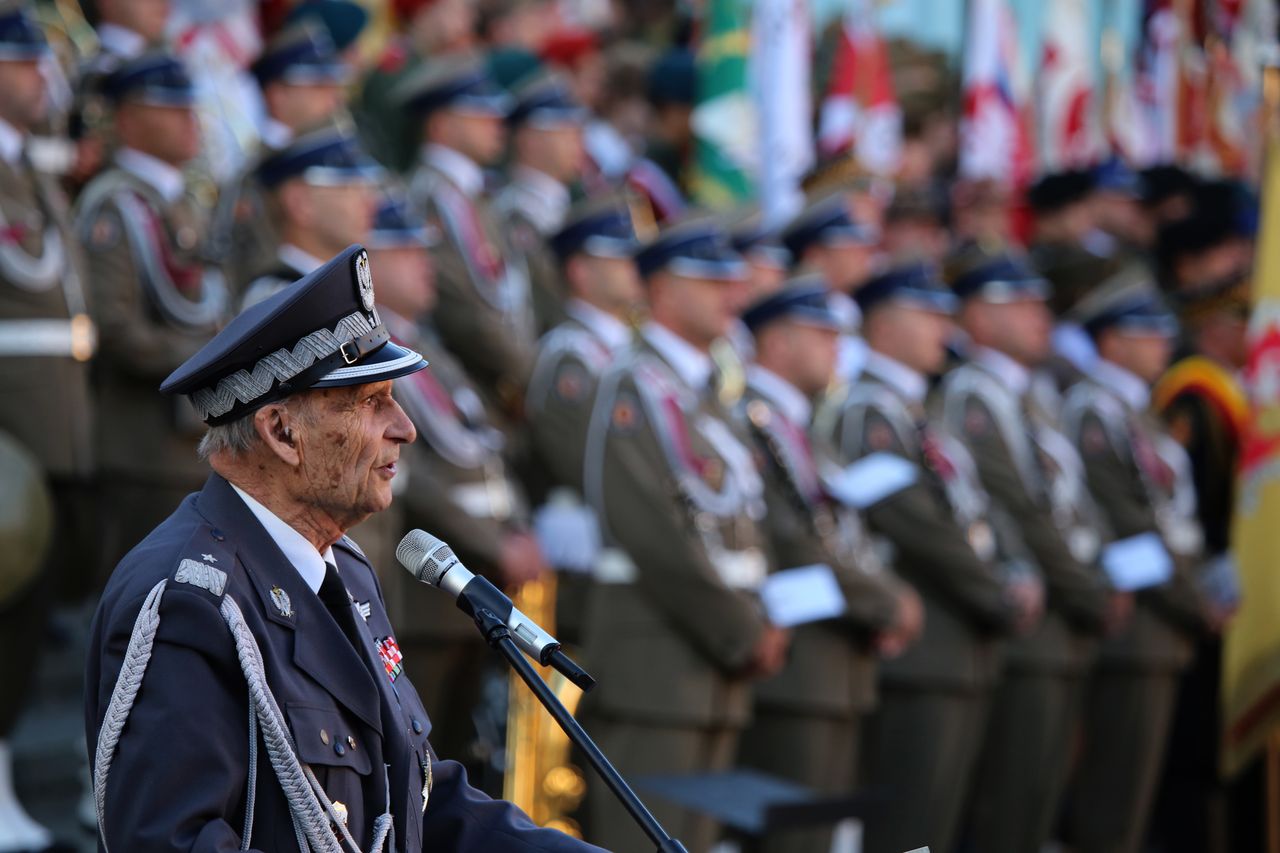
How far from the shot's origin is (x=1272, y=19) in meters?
13.0

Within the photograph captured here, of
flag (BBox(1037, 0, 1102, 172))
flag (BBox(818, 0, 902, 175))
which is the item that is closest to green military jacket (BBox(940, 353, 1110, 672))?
flag (BBox(818, 0, 902, 175))

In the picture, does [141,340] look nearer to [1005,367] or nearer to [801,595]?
[801,595]

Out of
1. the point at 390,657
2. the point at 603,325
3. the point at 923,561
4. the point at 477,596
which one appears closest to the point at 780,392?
the point at 603,325

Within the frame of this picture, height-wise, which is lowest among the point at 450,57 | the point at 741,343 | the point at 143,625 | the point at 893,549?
the point at 893,549

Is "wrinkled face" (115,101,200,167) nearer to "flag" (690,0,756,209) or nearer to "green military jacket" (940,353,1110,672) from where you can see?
"green military jacket" (940,353,1110,672)

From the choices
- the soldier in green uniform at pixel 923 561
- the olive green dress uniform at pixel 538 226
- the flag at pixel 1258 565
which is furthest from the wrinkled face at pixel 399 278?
the flag at pixel 1258 565

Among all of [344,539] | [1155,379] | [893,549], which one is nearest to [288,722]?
[344,539]

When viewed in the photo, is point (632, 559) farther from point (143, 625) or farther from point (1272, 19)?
point (1272, 19)

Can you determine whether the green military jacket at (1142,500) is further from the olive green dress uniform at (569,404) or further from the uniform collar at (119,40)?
the uniform collar at (119,40)

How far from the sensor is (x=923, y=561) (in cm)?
751

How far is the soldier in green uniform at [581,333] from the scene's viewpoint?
716cm

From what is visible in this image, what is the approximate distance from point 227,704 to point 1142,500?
21.7ft

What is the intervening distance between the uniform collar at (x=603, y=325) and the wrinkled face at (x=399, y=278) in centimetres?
110

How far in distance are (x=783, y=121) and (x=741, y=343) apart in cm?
192
